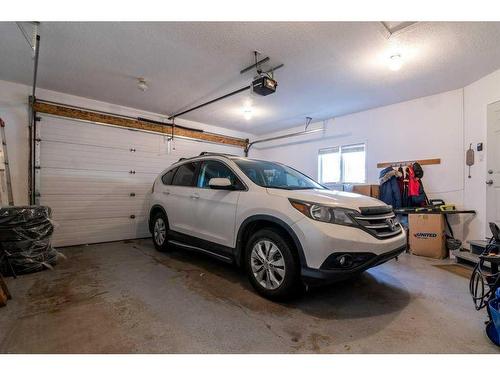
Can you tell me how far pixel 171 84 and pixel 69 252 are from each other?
3.41 m

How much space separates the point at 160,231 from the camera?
413 cm

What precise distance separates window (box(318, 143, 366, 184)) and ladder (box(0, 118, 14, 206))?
636 centimetres

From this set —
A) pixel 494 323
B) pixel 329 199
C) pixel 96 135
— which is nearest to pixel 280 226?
pixel 329 199

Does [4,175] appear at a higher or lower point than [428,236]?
higher

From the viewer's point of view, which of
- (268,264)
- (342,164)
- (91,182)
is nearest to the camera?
(268,264)

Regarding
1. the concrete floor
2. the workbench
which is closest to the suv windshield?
the concrete floor

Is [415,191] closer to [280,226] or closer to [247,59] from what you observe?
[280,226]

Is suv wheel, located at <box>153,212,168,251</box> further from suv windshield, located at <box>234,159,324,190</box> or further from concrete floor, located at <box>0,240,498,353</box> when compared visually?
suv windshield, located at <box>234,159,324,190</box>

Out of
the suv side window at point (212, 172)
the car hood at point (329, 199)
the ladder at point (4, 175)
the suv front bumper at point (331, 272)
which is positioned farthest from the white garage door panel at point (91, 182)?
the suv front bumper at point (331, 272)

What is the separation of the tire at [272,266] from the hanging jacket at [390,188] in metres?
3.44

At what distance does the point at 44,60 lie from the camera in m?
3.39

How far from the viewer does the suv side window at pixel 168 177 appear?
4.01 m

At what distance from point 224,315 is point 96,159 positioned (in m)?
4.47
